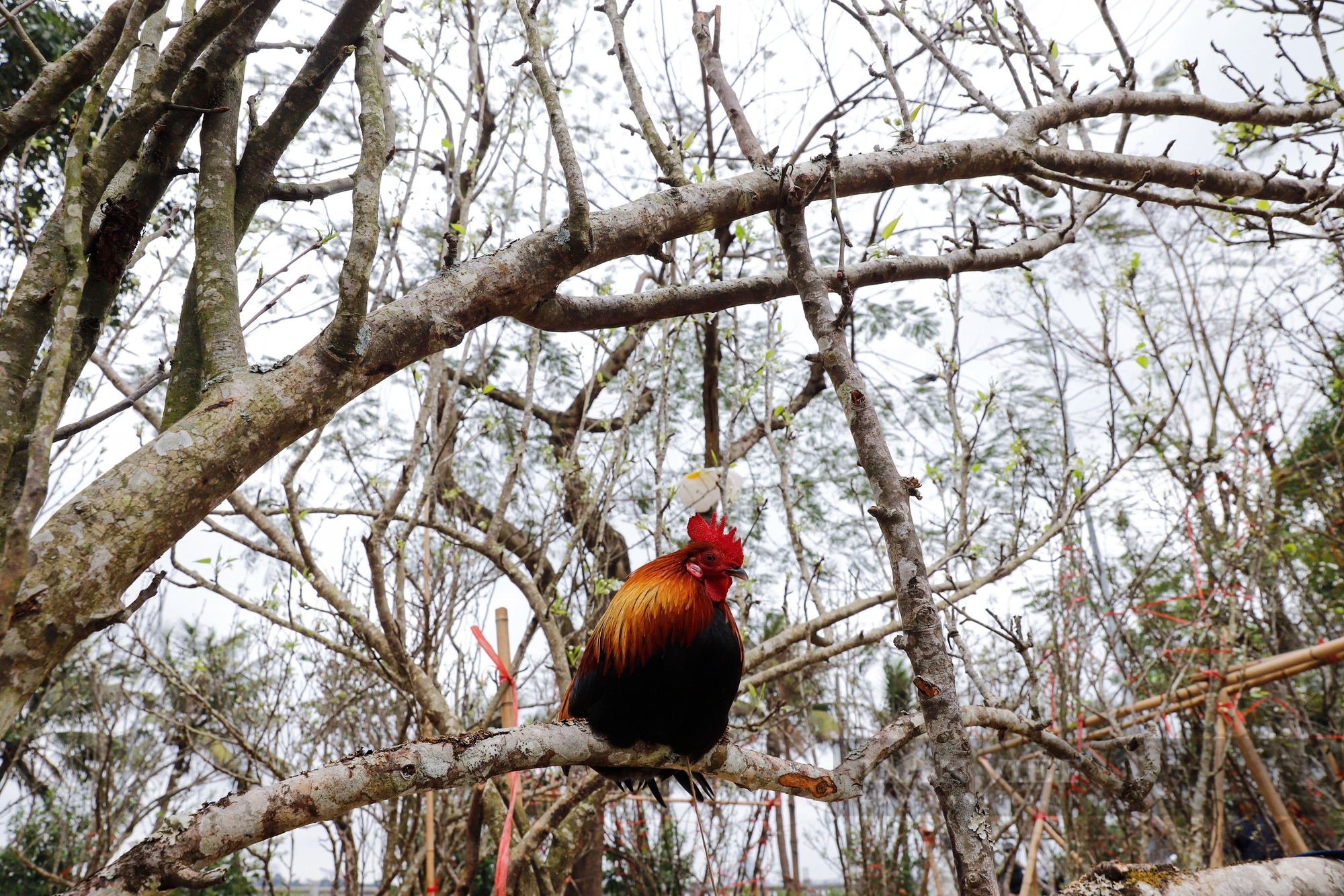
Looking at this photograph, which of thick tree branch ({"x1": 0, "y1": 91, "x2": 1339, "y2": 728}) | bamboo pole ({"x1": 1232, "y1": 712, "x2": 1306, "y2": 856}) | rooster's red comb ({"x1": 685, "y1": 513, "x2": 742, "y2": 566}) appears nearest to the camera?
thick tree branch ({"x1": 0, "y1": 91, "x2": 1339, "y2": 728})

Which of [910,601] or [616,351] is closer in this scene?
[910,601]

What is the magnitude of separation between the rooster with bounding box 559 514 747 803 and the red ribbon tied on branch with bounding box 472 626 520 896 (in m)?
0.26

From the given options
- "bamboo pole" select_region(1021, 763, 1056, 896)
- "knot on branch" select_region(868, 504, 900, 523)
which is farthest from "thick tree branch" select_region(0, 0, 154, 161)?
"bamboo pole" select_region(1021, 763, 1056, 896)

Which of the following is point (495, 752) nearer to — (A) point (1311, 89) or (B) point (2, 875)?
(A) point (1311, 89)

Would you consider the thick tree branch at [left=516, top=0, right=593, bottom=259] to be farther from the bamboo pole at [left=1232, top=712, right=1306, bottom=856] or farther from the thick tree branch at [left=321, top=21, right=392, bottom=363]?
the bamboo pole at [left=1232, top=712, right=1306, bottom=856]

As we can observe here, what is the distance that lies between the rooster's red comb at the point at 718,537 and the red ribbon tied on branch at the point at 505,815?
71 cm

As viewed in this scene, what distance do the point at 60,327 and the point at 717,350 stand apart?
543cm

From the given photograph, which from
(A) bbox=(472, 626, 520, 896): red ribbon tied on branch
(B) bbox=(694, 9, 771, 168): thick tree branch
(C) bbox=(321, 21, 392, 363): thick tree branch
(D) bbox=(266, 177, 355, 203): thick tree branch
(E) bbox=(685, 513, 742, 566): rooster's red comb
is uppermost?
(B) bbox=(694, 9, 771, 168): thick tree branch

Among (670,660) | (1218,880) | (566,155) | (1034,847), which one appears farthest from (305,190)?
(1034,847)

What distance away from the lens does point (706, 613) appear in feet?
5.97

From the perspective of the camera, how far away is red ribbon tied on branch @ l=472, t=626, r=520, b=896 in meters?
2.03

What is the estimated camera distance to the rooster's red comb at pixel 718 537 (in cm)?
194

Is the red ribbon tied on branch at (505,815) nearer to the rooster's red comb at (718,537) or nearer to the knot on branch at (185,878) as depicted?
the knot on branch at (185,878)

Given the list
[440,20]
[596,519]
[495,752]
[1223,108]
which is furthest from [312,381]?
[1223,108]
